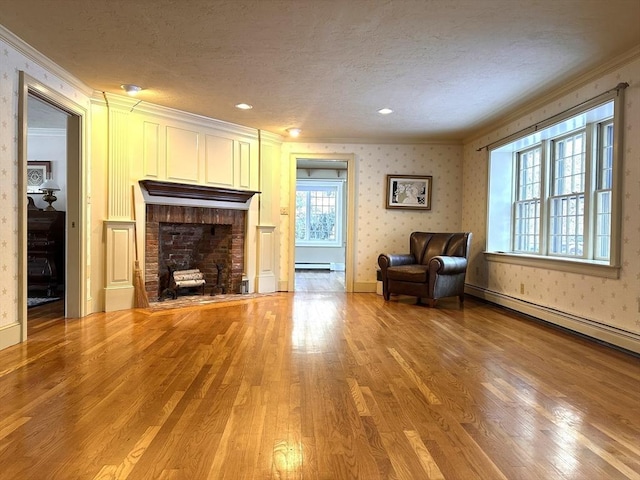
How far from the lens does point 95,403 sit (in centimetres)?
217

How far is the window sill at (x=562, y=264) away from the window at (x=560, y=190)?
0.24 feet

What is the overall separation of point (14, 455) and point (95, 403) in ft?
1.69

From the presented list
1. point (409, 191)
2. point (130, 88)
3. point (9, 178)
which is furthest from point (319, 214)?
point (9, 178)

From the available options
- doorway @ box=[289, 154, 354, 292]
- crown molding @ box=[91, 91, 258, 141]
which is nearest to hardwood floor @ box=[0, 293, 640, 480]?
crown molding @ box=[91, 91, 258, 141]

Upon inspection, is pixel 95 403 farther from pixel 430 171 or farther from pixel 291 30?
pixel 430 171

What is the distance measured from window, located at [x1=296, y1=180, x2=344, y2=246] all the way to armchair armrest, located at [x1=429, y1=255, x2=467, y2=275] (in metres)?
5.62

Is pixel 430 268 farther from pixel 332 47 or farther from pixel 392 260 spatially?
pixel 332 47

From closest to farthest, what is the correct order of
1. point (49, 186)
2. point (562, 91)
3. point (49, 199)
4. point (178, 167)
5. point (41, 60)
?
point (41, 60)
point (562, 91)
point (178, 167)
point (49, 199)
point (49, 186)

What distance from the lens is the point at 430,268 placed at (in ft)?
17.2

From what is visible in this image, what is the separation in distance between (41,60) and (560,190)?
5.25m

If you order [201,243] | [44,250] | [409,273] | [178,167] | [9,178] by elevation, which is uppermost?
[178,167]

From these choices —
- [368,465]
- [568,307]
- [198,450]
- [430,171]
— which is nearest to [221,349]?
[198,450]

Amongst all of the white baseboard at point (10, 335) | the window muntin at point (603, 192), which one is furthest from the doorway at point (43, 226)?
the window muntin at point (603, 192)

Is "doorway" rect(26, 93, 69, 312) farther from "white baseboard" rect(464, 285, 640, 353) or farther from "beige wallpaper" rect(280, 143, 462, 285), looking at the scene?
"white baseboard" rect(464, 285, 640, 353)
